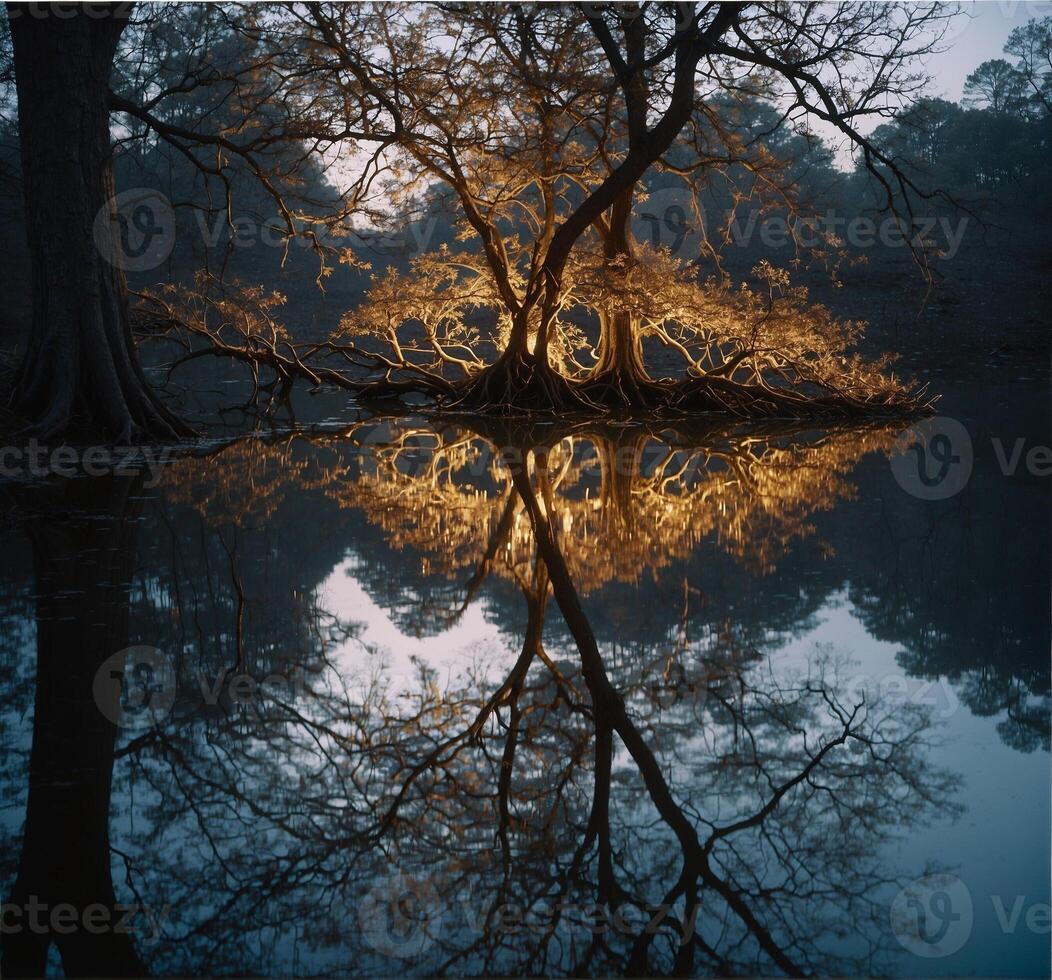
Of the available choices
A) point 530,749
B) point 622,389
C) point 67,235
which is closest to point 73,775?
point 530,749

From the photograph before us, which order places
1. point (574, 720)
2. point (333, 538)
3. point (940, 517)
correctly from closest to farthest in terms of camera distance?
point (574, 720)
point (333, 538)
point (940, 517)

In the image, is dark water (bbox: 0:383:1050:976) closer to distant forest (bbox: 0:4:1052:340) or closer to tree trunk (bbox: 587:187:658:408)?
tree trunk (bbox: 587:187:658:408)

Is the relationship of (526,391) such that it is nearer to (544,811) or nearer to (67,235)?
(67,235)

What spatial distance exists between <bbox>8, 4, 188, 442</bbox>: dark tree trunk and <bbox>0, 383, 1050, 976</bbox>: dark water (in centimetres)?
414

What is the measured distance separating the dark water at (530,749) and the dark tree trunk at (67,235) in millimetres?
4143

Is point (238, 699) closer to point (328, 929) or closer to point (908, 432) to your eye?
point (328, 929)

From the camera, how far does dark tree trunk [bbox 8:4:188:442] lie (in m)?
9.69

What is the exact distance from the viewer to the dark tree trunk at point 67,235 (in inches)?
381

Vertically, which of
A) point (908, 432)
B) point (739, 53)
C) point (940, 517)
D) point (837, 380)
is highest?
point (739, 53)

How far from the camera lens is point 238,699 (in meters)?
3.31

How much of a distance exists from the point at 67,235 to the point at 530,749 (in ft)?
27.9

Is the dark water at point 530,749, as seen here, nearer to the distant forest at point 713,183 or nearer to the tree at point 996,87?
the distant forest at point 713,183

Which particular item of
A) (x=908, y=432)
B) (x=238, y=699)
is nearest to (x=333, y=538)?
(x=238, y=699)

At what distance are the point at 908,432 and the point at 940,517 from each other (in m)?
5.25
